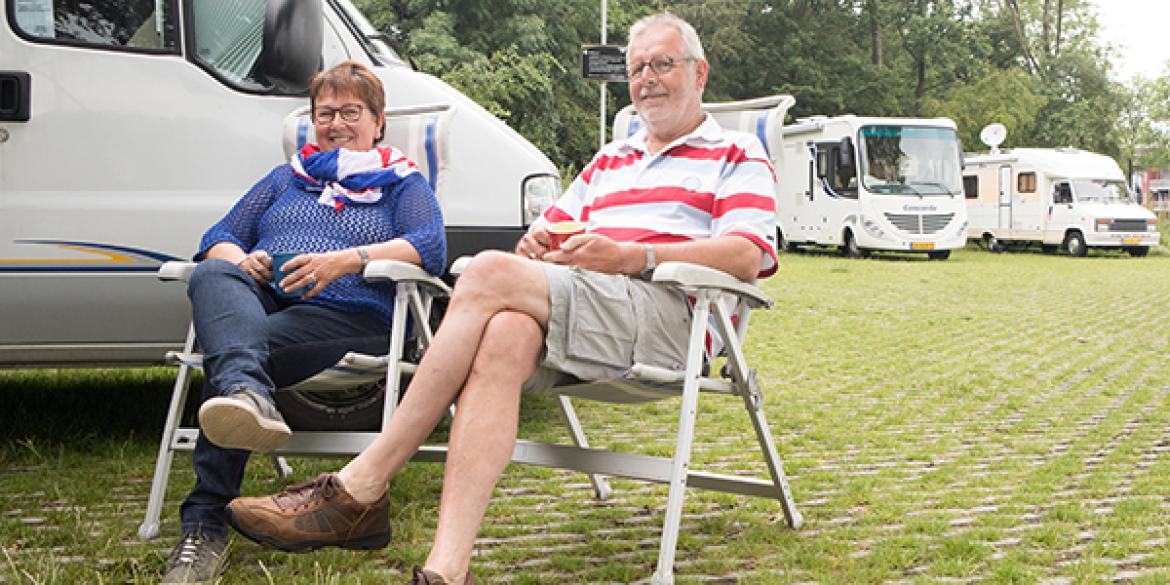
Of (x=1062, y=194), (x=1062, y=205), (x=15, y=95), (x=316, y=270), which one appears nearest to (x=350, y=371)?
(x=316, y=270)

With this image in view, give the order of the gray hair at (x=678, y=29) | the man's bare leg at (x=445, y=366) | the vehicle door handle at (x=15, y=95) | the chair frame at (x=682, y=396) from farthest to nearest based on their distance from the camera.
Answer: the vehicle door handle at (x=15, y=95), the gray hair at (x=678, y=29), the chair frame at (x=682, y=396), the man's bare leg at (x=445, y=366)

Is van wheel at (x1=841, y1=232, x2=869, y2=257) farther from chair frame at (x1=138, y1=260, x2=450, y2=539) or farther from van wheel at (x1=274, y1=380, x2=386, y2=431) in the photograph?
chair frame at (x1=138, y1=260, x2=450, y2=539)

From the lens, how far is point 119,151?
4.51 m

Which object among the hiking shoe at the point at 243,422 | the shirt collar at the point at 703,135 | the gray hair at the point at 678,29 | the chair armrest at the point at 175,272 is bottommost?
the hiking shoe at the point at 243,422

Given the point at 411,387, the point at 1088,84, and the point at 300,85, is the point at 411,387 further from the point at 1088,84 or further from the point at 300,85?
the point at 1088,84

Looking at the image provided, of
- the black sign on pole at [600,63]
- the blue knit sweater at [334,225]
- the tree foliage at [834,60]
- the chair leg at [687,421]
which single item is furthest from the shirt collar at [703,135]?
the tree foliage at [834,60]

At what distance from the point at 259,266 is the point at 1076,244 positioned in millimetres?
24302

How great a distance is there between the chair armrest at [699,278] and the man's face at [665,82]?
0.59m

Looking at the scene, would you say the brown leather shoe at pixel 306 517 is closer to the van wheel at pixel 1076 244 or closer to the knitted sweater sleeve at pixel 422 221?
the knitted sweater sleeve at pixel 422 221

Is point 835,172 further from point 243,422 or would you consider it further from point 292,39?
point 243,422

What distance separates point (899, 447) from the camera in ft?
17.0

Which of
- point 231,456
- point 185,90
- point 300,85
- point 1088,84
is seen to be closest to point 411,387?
point 231,456

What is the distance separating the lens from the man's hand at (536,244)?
3574 millimetres

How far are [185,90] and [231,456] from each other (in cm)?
187
